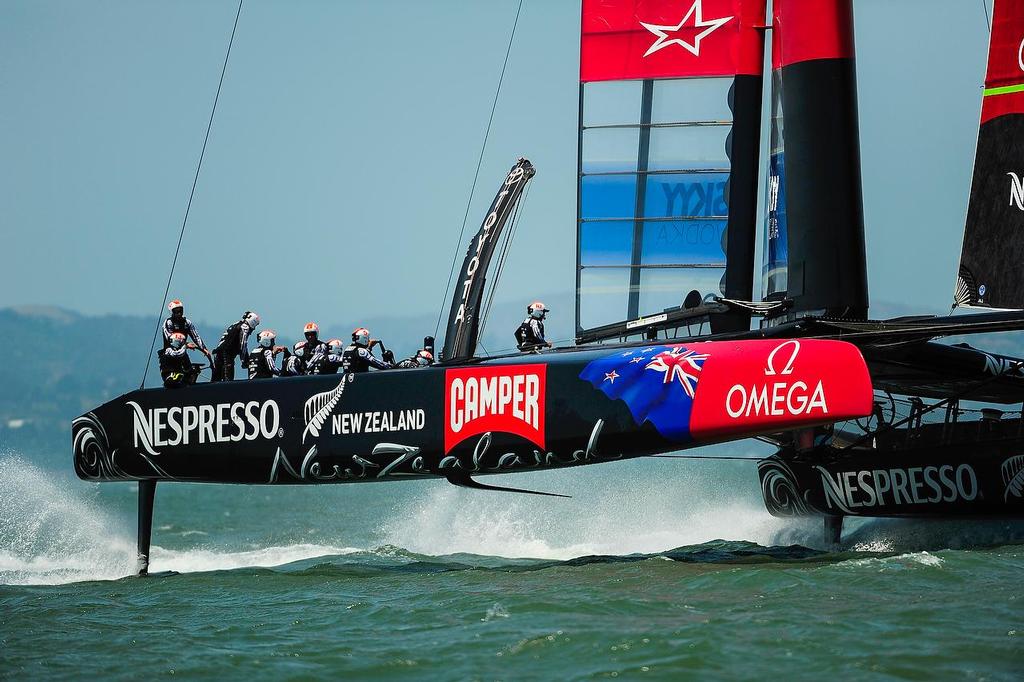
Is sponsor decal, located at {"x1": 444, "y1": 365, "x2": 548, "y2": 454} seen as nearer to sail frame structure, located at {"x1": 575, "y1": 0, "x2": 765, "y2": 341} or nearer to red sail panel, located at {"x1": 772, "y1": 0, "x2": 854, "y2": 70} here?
sail frame structure, located at {"x1": 575, "y1": 0, "x2": 765, "y2": 341}

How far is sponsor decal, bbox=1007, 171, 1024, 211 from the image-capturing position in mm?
8693

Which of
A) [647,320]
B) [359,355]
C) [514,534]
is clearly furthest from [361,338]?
[514,534]

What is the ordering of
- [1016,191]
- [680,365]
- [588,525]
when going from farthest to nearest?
[588,525] < [1016,191] < [680,365]

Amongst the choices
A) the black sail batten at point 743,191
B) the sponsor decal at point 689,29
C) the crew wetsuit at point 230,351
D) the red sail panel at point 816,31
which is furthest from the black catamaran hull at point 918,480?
the crew wetsuit at point 230,351

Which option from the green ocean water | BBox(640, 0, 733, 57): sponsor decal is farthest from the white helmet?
BBox(640, 0, 733, 57): sponsor decal

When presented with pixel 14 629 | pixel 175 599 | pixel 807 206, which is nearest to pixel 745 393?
pixel 807 206

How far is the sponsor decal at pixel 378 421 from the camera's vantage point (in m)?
9.21

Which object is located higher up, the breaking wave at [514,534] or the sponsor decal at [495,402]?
the sponsor decal at [495,402]

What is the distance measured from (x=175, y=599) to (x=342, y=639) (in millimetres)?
2092

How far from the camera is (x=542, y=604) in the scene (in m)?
7.47

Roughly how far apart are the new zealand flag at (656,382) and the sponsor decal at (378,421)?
1.28 meters

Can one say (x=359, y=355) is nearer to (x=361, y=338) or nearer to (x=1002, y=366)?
(x=361, y=338)

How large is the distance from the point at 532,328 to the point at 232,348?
2.26 meters

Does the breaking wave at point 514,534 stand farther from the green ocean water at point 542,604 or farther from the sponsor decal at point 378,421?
the sponsor decal at point 378,421
